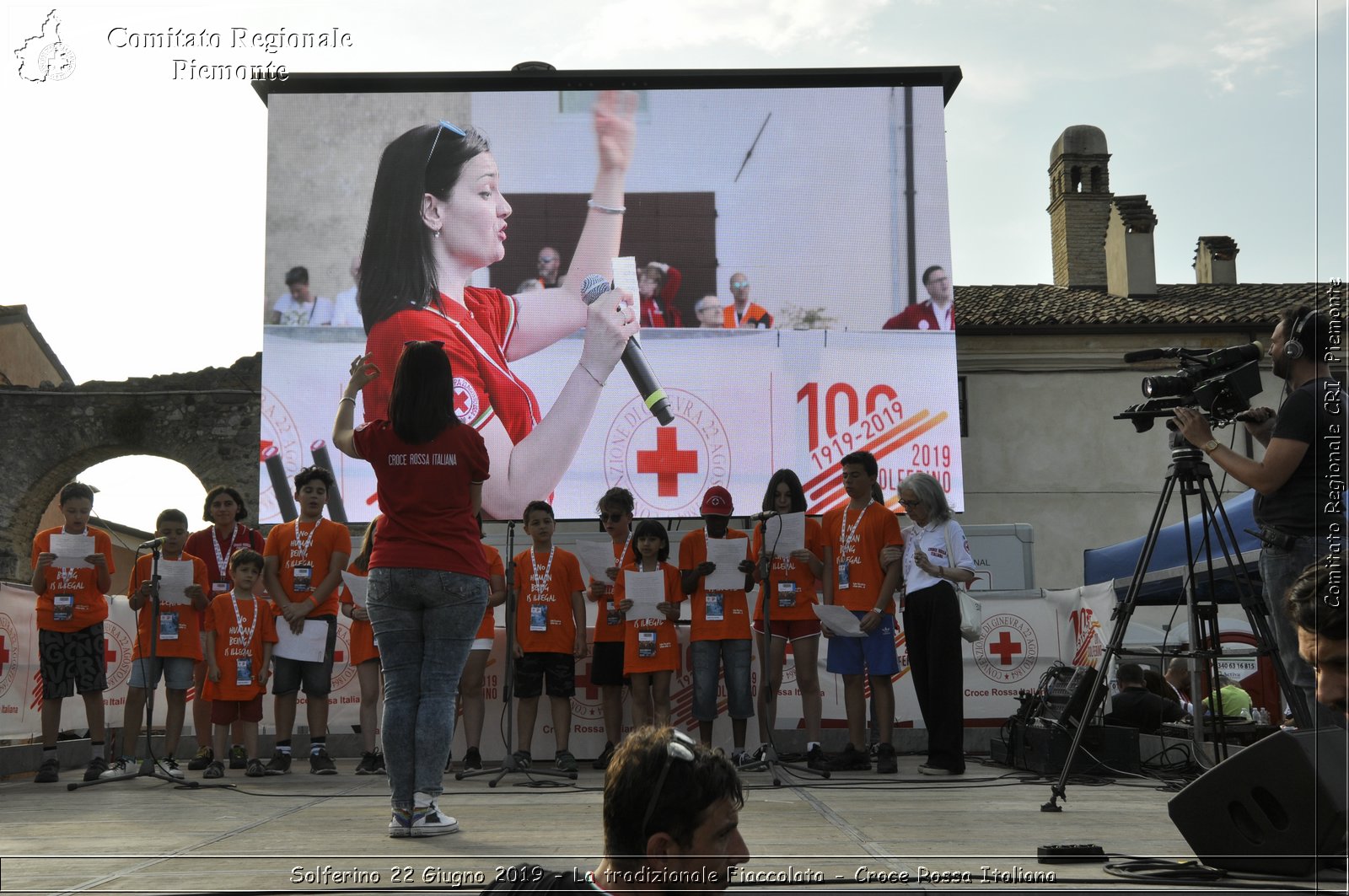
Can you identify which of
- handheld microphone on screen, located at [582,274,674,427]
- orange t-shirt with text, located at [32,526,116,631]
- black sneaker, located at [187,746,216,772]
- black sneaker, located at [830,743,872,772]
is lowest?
black sneaker, located at [187,746,216,772]

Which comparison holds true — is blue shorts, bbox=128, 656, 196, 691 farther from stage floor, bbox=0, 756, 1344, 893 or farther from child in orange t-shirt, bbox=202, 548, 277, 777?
stage floor, bbox=0, 756, 1344, 893

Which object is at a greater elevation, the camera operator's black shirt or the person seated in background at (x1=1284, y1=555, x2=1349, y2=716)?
the camera operator's black shirt

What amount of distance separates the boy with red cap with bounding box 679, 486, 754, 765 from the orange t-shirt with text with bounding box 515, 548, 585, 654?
0.77 m

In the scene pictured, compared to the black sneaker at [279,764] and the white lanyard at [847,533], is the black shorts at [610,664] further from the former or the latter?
the black sneaker at [279,764]

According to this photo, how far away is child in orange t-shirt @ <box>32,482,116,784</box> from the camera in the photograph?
21.8 ft

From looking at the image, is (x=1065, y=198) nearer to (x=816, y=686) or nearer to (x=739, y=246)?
(x=739, y=246)

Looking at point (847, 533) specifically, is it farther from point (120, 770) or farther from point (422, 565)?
point (120, 770)

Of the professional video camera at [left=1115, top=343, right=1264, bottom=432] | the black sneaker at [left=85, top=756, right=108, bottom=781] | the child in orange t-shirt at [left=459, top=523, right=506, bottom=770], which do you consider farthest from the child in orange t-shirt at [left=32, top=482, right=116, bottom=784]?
the professional video camera at [left=1115, top=343, right=1264, bottom=432]

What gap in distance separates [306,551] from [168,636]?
2.97ft

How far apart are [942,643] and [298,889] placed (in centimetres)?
409

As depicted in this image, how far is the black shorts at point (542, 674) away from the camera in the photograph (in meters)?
7.32

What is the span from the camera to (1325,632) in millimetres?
2535

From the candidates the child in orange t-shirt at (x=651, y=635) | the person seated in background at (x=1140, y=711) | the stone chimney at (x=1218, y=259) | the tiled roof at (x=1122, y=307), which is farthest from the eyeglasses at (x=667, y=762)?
the stone chimney at (x=1218, y=259)

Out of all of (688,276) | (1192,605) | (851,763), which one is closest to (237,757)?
(851,763)
